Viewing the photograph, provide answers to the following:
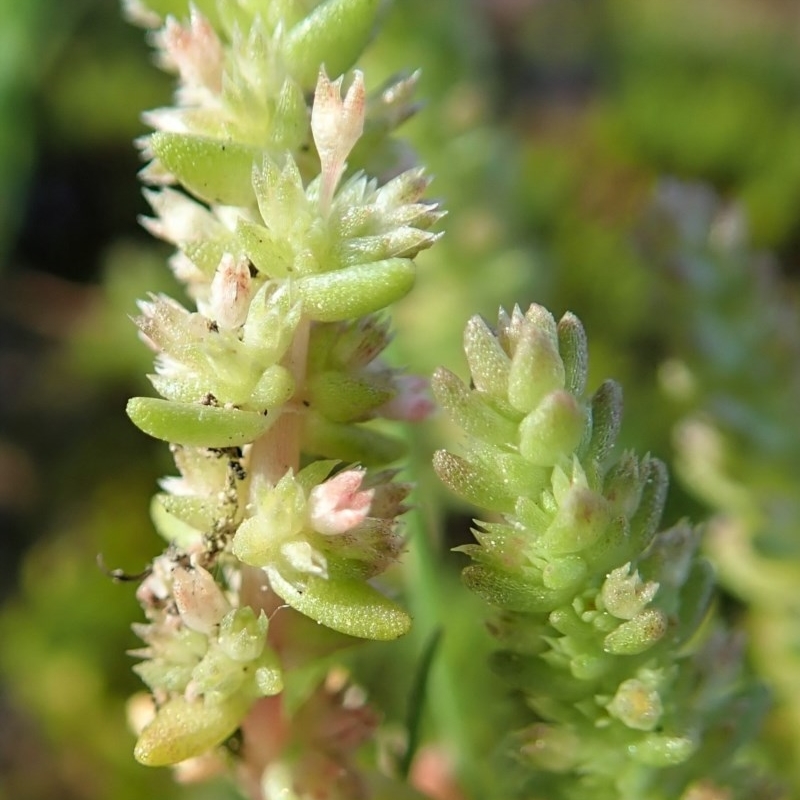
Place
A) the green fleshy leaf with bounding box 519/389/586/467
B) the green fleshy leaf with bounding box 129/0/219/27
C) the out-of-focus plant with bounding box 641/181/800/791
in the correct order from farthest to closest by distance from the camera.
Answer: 1. the out-of-focus plant with bounding box 641/181/800/791
2. the green fleshy leaf with bounding box 129/0/219/27
3. the green fleshy leaf with bounding box 519/389/586/467

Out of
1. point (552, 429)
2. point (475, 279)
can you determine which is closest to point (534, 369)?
point (552, 429)

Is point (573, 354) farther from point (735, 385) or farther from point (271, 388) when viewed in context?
point (735, 385)

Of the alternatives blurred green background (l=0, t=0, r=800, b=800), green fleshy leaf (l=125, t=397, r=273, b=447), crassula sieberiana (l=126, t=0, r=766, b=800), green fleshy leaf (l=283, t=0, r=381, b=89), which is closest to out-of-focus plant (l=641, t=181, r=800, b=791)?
blurred green background (l=0, t=0, r=800, b=800)

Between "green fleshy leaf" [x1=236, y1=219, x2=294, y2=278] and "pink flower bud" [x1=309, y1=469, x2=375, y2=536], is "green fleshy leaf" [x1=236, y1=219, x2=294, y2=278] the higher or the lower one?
the higher one

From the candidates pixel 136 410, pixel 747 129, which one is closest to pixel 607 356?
pixel 747 129

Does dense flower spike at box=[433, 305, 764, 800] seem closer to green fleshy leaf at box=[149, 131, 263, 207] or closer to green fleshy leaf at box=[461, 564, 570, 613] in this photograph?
green fleshy leaf at box=[461, 564, 570, 613]

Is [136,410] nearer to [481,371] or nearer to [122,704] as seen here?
[481,371]
